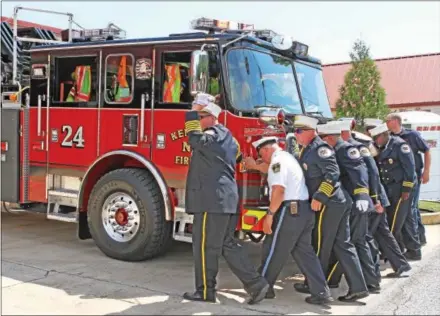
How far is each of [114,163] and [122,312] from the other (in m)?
2.29

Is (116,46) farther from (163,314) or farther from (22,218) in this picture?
(22,218)

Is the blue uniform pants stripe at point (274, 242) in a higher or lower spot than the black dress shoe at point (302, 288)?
higher

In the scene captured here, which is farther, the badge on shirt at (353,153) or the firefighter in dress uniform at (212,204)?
the badge on shirt at (353,153)

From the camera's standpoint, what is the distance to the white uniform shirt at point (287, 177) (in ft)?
15.9

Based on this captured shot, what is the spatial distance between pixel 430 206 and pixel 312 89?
5712 millimetres

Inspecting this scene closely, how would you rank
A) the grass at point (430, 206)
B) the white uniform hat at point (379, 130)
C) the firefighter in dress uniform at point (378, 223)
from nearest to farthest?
the firefighter in dress uniform at point (378, 223) → the white uniform hat at point (379, 130) → the grass at point (430, 206)

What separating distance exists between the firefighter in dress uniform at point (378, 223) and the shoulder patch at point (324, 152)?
647mm

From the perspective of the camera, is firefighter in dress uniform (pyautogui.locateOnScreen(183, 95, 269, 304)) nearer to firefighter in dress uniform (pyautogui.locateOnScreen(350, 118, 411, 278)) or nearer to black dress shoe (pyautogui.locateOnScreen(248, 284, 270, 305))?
black dress shoe (pyautogui.locateOnScreen(248, 284, 270, 305))

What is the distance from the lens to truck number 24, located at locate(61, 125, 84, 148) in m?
6.69

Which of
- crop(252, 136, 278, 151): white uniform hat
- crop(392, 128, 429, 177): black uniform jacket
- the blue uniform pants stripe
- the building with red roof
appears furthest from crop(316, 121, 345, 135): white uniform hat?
the building with red roof

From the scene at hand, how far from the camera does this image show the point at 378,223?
5.98 m

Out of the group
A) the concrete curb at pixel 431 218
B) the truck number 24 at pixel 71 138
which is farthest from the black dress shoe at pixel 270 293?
the concrete curb at pixel 431 218

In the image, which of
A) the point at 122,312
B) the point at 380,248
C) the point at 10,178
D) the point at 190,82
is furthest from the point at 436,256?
the point at 10,178

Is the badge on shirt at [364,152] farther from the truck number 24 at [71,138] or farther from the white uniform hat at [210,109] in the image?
the truck number 24 at [71,138]
